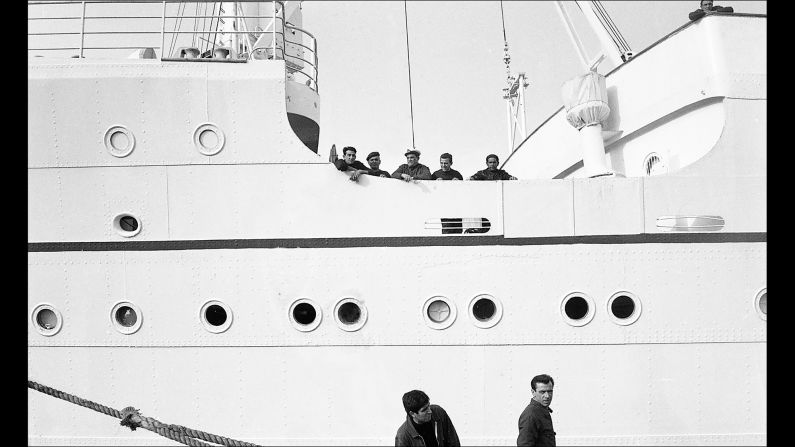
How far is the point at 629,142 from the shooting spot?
27.8ft

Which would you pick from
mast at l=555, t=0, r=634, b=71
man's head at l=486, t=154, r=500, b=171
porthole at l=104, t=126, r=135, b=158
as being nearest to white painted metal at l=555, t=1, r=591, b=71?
mast at l=555, t=0, r=634, b=71

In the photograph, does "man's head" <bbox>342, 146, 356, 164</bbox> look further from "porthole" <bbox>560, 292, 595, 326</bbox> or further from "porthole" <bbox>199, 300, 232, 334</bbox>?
"porthole" <bbox>560, 292, 595, 326</bbox>

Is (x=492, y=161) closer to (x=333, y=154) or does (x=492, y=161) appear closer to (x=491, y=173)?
(x=491, y=173)

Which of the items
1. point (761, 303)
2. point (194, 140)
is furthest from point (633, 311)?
point (194, 140)

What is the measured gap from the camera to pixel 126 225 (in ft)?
21.3

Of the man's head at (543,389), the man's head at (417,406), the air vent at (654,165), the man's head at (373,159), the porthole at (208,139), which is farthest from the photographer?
the air vent at (654,165)

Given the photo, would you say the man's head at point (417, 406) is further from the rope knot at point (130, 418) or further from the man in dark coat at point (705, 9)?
the man in dark coat at point (705, 9)

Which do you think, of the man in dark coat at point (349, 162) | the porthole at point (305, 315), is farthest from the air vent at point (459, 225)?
the porthole at point (305, 315)

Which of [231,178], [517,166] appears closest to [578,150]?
[517,166]

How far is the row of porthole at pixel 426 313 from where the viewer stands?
626 cm

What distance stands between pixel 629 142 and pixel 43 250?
7215 mm

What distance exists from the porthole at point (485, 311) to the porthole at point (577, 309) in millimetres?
655

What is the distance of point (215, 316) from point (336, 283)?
1290mm
